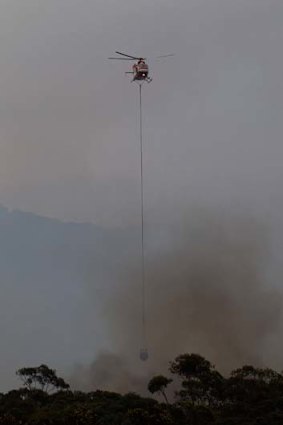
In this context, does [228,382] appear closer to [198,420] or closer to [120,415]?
[198,420]

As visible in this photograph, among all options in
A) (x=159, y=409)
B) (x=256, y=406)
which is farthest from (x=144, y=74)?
(x=256, y=406)

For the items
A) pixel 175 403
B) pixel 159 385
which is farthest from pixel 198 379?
pixel 175 403

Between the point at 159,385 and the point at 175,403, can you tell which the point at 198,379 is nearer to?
the point at 159,385

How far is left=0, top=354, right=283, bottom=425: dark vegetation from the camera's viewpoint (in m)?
55.8

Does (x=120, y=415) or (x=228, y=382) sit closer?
(x=120, y=415)

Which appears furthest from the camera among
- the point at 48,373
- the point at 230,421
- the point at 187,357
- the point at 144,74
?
the point at 48,373

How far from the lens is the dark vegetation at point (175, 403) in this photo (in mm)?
55750

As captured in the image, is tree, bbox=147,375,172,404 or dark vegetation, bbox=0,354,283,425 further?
tree, bbox=147,375,172,404

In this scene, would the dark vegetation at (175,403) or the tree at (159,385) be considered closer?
the dark vegetation at (175,403)

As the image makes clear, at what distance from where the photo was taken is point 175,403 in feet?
220

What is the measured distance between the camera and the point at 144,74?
6456cm

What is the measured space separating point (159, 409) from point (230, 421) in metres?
8.15

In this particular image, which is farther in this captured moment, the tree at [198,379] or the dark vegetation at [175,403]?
the tree at [198,379]

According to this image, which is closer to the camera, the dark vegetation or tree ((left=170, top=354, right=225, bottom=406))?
the dark vegetation
